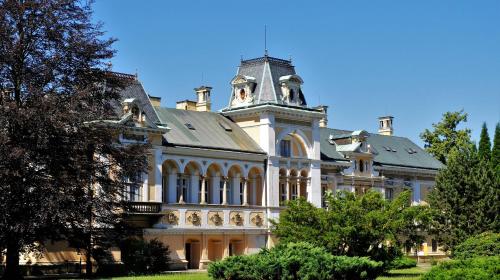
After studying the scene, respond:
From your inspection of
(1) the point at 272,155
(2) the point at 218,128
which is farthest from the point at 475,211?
(2) the point at 218,128

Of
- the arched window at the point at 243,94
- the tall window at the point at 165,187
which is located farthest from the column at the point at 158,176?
the arched window at the point at 243,94

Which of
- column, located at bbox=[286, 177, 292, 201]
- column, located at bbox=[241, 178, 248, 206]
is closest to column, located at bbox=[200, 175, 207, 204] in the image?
column, located at bbox=[241, 178, 248, 206]

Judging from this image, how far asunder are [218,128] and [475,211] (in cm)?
1810

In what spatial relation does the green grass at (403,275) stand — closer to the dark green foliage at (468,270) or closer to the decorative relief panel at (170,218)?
the dark green foliage at (468,270)

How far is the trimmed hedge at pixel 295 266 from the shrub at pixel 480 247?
17.2 meters

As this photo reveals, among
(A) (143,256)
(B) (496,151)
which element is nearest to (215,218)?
(A) (143,256)

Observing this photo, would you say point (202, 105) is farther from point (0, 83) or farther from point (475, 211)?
point (0, 83)

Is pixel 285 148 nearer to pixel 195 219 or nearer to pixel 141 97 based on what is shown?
pixel 195 219

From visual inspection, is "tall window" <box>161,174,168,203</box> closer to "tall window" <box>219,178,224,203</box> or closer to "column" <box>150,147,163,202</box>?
"column" <box>150,147,163,202</box>

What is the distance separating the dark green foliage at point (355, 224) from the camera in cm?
4419

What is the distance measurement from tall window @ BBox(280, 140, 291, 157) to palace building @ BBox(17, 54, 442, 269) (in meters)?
0.07

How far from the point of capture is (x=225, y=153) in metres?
58.7

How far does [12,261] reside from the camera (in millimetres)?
39125

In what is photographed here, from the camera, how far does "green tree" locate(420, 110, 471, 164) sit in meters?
83.8
